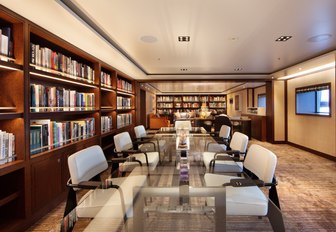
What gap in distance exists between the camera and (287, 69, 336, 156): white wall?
4.80m

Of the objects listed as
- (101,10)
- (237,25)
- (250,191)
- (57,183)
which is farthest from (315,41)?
(57,183)

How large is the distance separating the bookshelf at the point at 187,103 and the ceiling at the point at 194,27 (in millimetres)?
9536

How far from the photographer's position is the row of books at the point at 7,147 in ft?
6.09

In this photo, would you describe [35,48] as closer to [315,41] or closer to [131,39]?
[131,39]

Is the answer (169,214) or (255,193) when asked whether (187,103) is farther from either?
(169,214)

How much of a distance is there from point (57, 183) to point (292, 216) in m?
2.91

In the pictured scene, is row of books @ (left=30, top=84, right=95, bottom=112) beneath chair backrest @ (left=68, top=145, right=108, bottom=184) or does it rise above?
above

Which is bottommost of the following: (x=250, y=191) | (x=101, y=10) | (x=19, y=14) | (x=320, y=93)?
(x=250, y=191)

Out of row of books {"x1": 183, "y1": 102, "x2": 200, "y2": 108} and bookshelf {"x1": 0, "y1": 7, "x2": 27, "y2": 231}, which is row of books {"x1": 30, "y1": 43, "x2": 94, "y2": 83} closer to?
bookshelf {"x1": 0, "y1": 7, "x2": 27, "y2": 231}

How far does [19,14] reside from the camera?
197cm

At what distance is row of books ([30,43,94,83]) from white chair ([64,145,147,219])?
122cm

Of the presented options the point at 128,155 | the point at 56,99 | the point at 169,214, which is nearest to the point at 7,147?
the point at 56,99

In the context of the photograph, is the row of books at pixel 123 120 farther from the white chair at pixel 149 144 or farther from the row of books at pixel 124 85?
the white chair at pixel 149 144

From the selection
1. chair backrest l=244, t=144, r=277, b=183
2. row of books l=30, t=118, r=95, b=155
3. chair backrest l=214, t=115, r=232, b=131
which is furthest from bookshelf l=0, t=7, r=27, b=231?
chair backrest l=214, t=115, r=232, b=131
